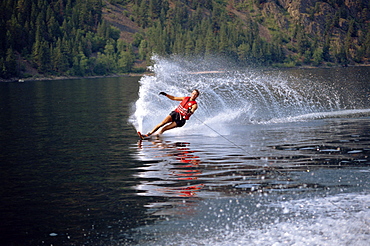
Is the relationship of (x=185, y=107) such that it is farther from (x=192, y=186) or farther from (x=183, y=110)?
(x=192, y=186)

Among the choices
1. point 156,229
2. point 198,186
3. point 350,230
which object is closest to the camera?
point 350,230

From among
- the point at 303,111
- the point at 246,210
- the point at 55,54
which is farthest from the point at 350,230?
the point at 55,54

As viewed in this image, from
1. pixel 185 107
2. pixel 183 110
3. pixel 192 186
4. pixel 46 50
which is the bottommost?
pixel 192 186

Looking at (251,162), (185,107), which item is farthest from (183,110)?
(251,162)

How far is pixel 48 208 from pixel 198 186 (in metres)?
3.55

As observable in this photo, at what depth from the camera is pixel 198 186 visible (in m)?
12.2

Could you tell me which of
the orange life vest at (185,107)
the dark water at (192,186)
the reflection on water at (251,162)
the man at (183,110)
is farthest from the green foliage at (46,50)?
the reflection on water at (251,162)

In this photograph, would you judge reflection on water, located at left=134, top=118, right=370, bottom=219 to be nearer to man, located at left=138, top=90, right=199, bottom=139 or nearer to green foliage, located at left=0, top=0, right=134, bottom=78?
man, located at left=138, top=90, right=199, bottom=139

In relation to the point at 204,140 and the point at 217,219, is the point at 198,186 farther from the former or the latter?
the point at 204,140

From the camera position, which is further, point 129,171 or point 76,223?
point 129,171

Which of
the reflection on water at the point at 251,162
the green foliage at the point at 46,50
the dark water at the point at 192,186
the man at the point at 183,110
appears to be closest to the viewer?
the dark water at the point at 192,186

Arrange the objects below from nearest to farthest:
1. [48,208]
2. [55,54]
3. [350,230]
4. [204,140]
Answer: [350,230] < [48,208] < [204,140] < [55,54]

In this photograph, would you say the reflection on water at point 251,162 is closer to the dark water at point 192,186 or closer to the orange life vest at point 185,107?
the dark water at point 192,186

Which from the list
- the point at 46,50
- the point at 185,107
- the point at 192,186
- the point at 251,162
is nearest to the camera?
the point at 192,186
